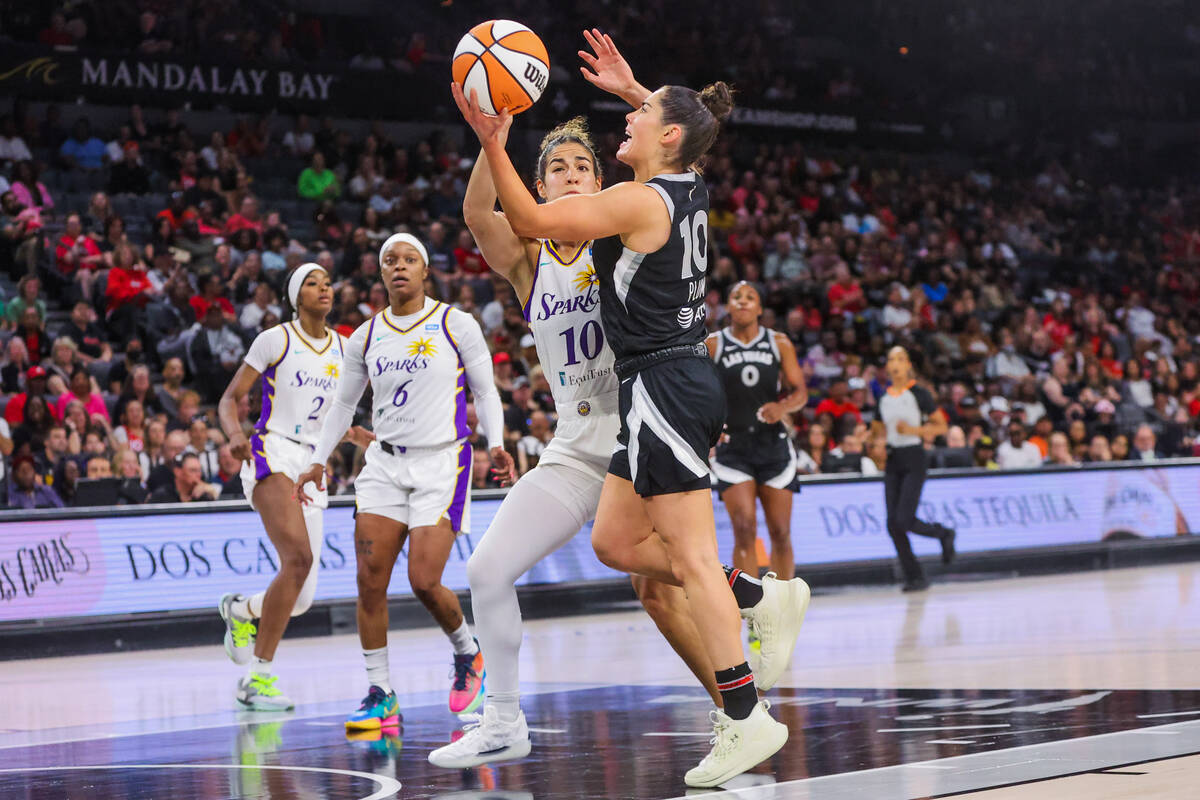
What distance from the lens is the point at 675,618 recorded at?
18.0 ft

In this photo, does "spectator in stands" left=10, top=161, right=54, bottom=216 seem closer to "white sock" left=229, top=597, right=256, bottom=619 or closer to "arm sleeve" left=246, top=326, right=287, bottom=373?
"white sock" left=229, top=597, right=256, bottom=619

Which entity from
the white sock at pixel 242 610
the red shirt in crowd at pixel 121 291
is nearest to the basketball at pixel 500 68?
the white sock at pixel 242 610

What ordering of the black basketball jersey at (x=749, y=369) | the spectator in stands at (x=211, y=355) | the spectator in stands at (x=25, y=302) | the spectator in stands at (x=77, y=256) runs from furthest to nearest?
the spectator in stands at (x=77, y=256)
the spectator in stands at (x=211, y=355)
the spectator in stands at (x=25, y=302)
the black basketball jersey at (x=749, y=369)

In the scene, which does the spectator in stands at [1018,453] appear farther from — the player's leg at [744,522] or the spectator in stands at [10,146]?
the spectator in stands at [10,146]

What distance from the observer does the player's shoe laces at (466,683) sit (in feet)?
24.0

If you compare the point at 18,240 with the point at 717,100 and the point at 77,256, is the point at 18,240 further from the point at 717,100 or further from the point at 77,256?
the point at 717,100

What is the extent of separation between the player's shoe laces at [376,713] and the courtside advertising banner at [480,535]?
2.71 metres

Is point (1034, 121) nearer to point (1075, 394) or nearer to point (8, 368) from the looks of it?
point (1075, 394)

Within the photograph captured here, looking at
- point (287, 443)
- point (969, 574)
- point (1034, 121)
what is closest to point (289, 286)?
point (287, 443)

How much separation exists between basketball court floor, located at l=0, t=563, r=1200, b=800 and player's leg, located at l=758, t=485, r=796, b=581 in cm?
58

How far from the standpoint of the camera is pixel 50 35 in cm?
1908

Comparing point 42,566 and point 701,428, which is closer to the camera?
point 701,428

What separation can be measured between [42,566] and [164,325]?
4549mm

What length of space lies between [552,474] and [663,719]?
1.80 metres
